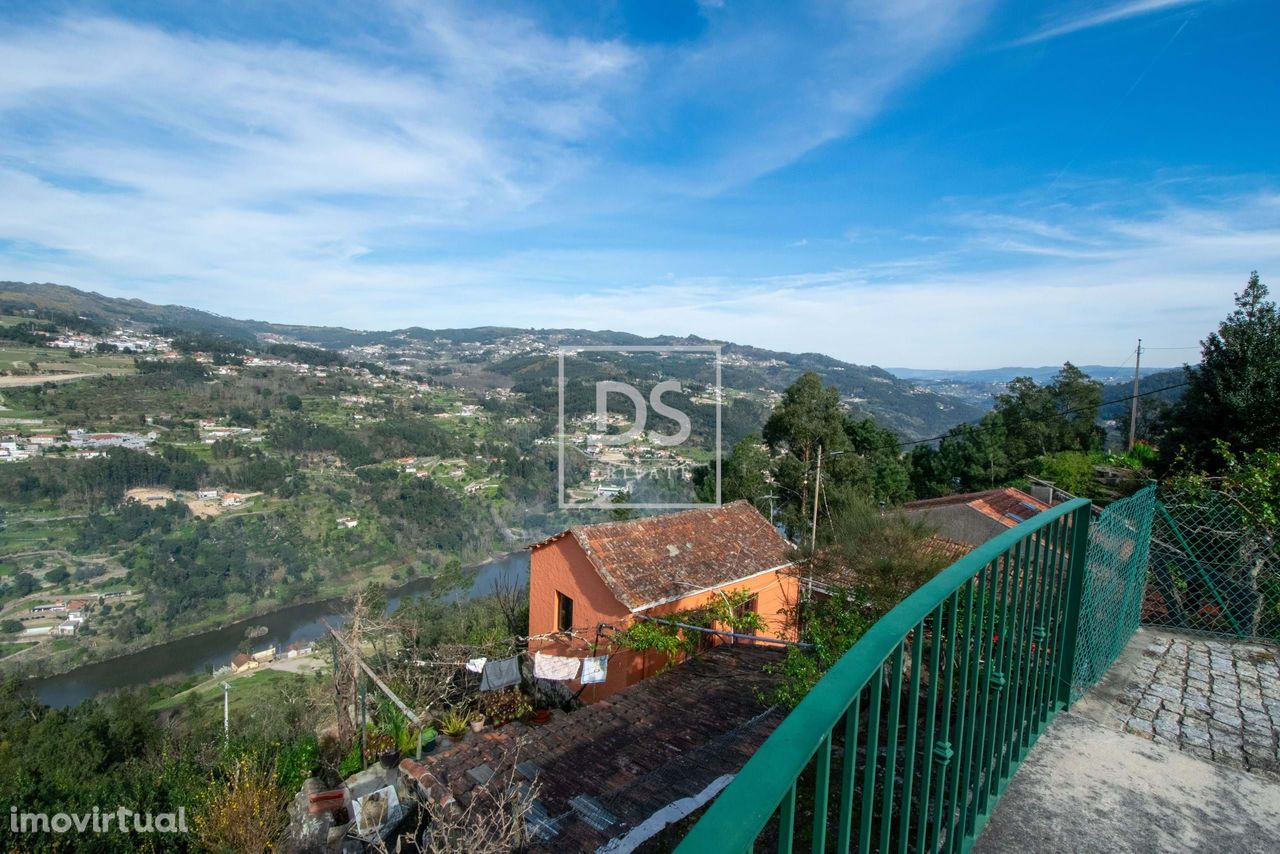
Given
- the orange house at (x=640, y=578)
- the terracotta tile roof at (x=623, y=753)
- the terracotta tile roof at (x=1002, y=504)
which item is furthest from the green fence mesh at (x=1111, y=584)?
the terracotta tile roof at (x=1002, y=504)

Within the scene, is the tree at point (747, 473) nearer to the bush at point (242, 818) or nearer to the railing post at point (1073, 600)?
the bush at point (242, 818)

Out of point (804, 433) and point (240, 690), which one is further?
point (240, 690)

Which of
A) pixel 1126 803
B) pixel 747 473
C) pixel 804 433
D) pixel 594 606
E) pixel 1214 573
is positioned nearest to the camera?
pixel 1126 803

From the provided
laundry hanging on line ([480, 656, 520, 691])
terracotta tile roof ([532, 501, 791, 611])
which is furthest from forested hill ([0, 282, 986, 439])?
laundry hanging on line ([480, 656, 520, 691])

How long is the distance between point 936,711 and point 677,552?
11.1 m

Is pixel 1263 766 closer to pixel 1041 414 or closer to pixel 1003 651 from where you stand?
pixel 1003 651

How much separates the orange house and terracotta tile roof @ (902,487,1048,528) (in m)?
6.13

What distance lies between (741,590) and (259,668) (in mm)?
30097

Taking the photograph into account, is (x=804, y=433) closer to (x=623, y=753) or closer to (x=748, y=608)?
(x=748, y=608)

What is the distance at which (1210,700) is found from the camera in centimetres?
291

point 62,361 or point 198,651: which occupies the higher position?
point 62,361

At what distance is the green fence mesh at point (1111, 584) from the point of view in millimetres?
2707

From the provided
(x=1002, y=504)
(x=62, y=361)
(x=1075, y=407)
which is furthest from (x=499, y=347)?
(x=1002, y=504)

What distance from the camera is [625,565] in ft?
38.9
